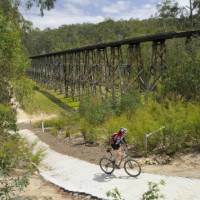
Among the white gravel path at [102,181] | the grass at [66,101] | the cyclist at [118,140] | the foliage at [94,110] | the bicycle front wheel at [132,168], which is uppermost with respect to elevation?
the grass at [66,101]

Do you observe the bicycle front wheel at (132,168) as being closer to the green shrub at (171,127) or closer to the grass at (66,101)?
the green shrub at (171,127)

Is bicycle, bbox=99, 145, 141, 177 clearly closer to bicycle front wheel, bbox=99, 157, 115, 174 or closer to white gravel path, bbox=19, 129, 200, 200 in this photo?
bicycle front wheel, bbox=99, 157, 115, 174

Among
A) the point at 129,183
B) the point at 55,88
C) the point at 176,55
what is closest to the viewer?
the point at 129,183

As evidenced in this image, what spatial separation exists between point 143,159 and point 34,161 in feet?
10.8

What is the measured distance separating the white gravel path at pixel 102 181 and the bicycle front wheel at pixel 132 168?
0.42 ft

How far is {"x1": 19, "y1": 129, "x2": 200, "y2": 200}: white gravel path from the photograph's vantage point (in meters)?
9.15

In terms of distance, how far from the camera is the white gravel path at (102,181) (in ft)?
30.0

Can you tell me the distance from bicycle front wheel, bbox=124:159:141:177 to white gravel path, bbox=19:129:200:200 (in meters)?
0.13

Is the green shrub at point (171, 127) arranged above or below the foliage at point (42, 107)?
below

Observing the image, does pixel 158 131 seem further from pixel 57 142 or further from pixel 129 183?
pixel 57 142

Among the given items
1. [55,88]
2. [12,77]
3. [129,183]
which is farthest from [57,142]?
[55,88]

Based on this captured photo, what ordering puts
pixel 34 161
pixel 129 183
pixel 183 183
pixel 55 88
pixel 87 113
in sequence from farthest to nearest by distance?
pixel 55 88 → pixel 87 113 → pixel 34 161 → pixel 129 183 → pixel 183 183

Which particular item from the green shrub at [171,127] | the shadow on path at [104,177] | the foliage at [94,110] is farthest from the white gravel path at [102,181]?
the foliage at [94,110]

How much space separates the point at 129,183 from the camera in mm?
10062
